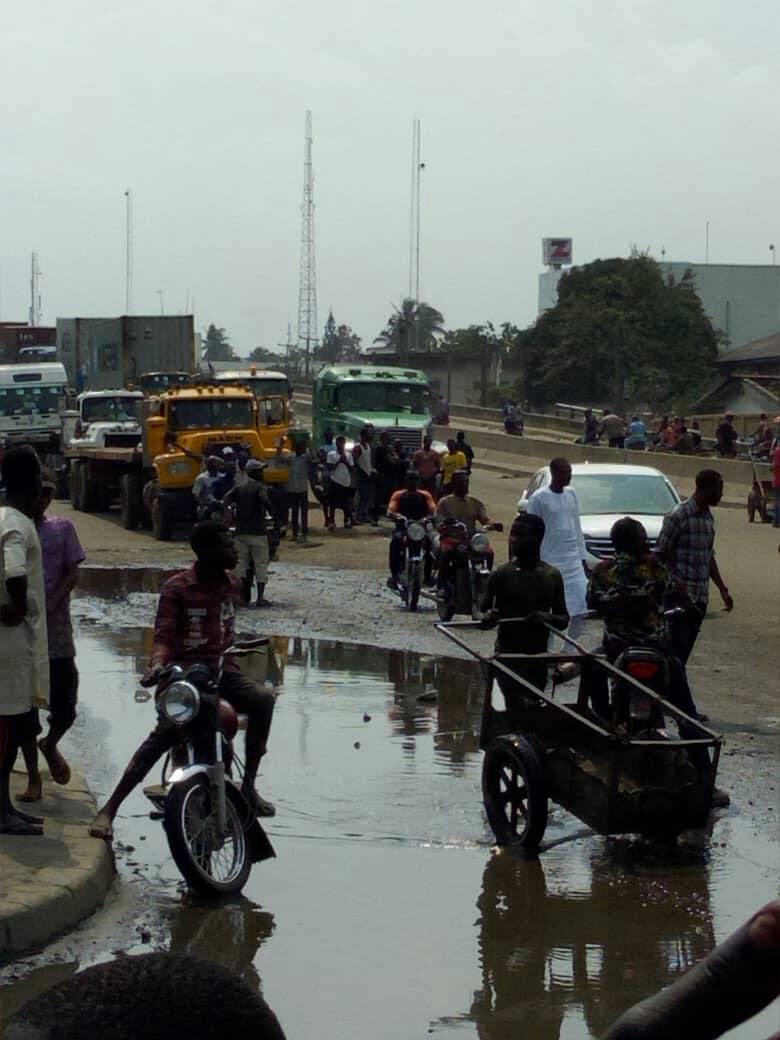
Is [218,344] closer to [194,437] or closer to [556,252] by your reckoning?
[556,252]

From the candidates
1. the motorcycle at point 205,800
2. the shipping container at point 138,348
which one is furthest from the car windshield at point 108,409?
the motorcycle at point 205,800

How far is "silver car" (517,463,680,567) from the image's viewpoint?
18.4 metres

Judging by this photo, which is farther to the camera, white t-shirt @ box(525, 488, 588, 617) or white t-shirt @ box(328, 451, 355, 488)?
white t-shirt @ box(328, 451, 355, 488)

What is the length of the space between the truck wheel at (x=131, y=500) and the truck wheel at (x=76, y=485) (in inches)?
170

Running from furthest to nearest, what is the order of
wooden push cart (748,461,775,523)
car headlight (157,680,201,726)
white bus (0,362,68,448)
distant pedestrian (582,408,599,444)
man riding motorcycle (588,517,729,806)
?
distant pedestrian (582,408,599,444) → white bus (0,362,68,448) → wooden push cart (748,461,775,523) → man riding motorcycle (588,517,729,806) → car headlight (157,680,201,726)

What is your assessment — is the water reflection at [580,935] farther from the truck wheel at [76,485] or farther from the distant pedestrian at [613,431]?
the distant pedestrian at [613,431]

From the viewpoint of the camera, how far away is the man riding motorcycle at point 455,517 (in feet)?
55.4

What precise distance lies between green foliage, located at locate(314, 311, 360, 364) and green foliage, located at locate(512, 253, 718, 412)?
61464mm

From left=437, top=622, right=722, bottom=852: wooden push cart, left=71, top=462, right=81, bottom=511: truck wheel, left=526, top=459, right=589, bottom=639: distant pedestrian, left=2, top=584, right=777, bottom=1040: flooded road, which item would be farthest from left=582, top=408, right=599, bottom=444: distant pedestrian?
left=437, top=622, right=722, bottom=852: wooden push cart

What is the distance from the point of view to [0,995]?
6.09m

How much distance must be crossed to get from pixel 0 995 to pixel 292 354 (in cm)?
11042

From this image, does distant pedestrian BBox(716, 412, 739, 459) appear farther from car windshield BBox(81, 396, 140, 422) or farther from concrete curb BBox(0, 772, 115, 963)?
concrete curb BBox(0, 772, 115, 963)

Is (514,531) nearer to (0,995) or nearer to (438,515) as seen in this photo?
(0,995)

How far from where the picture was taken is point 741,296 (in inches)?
3981
